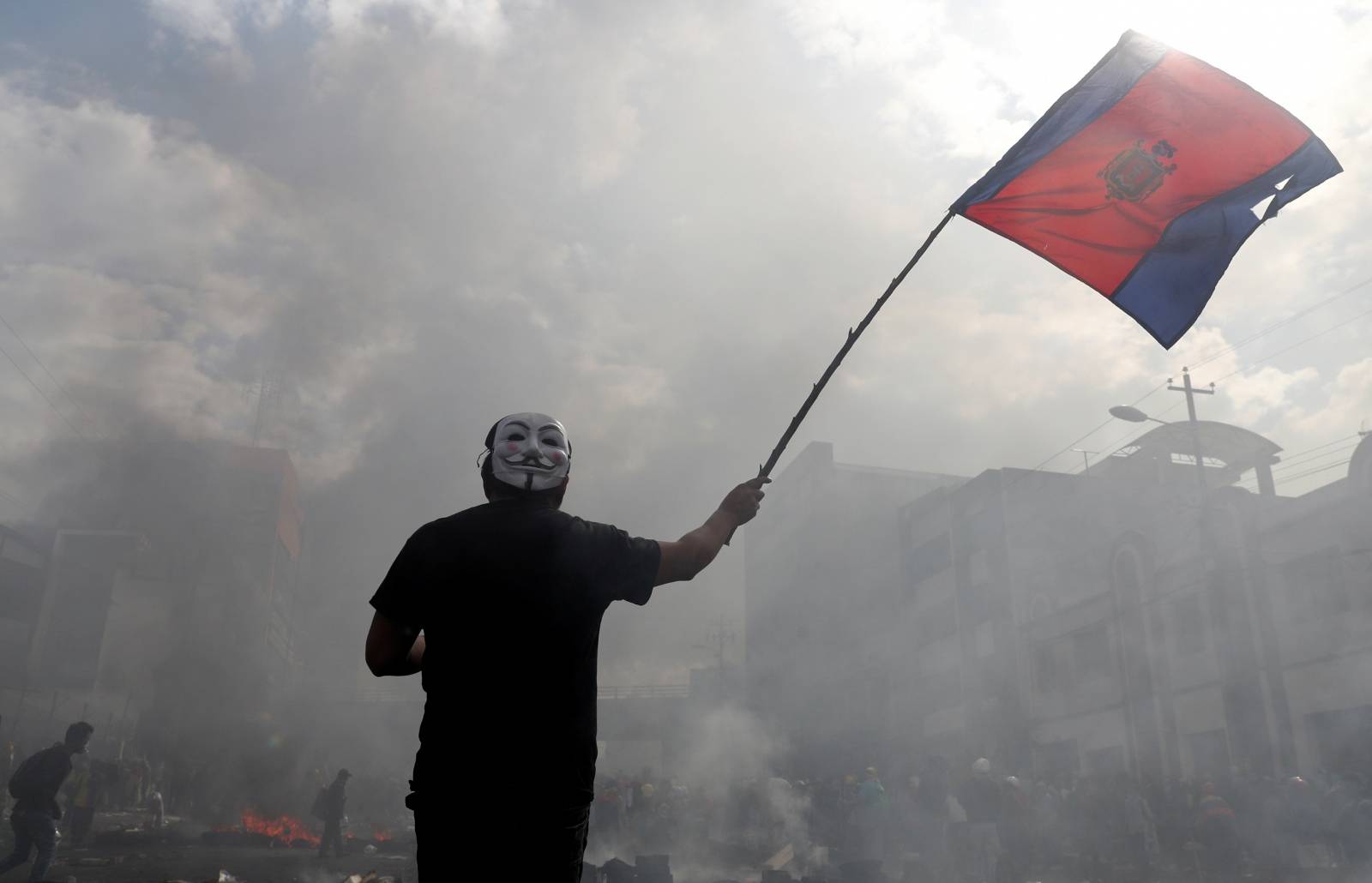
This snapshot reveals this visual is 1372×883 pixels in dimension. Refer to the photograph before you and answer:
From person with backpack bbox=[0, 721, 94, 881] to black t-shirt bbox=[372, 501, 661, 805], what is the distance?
24.5 ft

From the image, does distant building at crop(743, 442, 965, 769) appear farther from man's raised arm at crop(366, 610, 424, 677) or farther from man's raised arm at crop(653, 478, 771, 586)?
man's raised arm at crop(366, 610, 424, 677)

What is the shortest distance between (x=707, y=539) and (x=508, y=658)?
0.61 meters

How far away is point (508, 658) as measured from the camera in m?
2.11

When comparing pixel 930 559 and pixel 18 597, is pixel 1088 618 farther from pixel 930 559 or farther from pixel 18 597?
pixel 18 597

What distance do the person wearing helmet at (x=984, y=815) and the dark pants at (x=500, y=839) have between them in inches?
413

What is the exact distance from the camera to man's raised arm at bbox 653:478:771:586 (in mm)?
2396

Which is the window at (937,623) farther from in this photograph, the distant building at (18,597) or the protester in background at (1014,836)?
the distant building at (18,597)

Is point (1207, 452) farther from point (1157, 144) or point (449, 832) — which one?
point (449, 832)

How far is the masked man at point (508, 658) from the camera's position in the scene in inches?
80.7

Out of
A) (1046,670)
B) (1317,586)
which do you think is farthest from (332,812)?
(1046,670)

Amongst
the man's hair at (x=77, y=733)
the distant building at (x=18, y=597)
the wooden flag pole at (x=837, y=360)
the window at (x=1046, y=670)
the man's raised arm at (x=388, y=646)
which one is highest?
the distant building at (x=18, y=597)

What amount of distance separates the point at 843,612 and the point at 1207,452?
2524 centimetres

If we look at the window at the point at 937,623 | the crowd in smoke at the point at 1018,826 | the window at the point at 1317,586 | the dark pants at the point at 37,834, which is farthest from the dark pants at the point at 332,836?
the window at the point at 937,623

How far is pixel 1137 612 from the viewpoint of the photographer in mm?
26547
